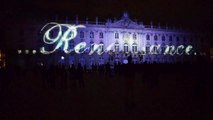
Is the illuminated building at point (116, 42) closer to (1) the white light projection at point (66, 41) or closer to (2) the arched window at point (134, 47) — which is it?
(2) the arched window at point (134, 47)

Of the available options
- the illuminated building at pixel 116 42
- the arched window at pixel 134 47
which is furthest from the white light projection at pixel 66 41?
the arched window at pixel 134 47

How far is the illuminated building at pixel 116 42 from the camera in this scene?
66.9 metres

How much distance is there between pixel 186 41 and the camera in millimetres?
87812

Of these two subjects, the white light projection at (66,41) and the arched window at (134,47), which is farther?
the arched window at (134,47)

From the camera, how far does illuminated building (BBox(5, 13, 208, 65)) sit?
66.9 m

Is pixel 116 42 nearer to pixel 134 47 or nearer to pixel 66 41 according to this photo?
pixel 134 47

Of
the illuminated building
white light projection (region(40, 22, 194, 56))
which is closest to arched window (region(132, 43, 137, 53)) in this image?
the illuminated building

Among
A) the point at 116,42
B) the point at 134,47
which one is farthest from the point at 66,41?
the point at 134,47

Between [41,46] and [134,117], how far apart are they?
5958 centimetres

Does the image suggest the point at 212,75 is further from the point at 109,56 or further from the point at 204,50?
the point at 204,50

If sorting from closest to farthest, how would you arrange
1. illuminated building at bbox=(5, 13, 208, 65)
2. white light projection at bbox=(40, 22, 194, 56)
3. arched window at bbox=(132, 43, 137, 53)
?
white light projection at bbox=(40, 22, 194, 56) → illuminated building at bbox=(5, 13, 208, 65) → arched window at bbox=(132, 43, 137, 53)

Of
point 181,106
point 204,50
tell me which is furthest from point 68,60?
point 181,106

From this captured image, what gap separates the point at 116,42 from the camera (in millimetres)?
76188

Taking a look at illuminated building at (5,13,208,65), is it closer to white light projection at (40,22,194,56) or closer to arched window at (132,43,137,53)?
arched window at (132,43,137,53)
